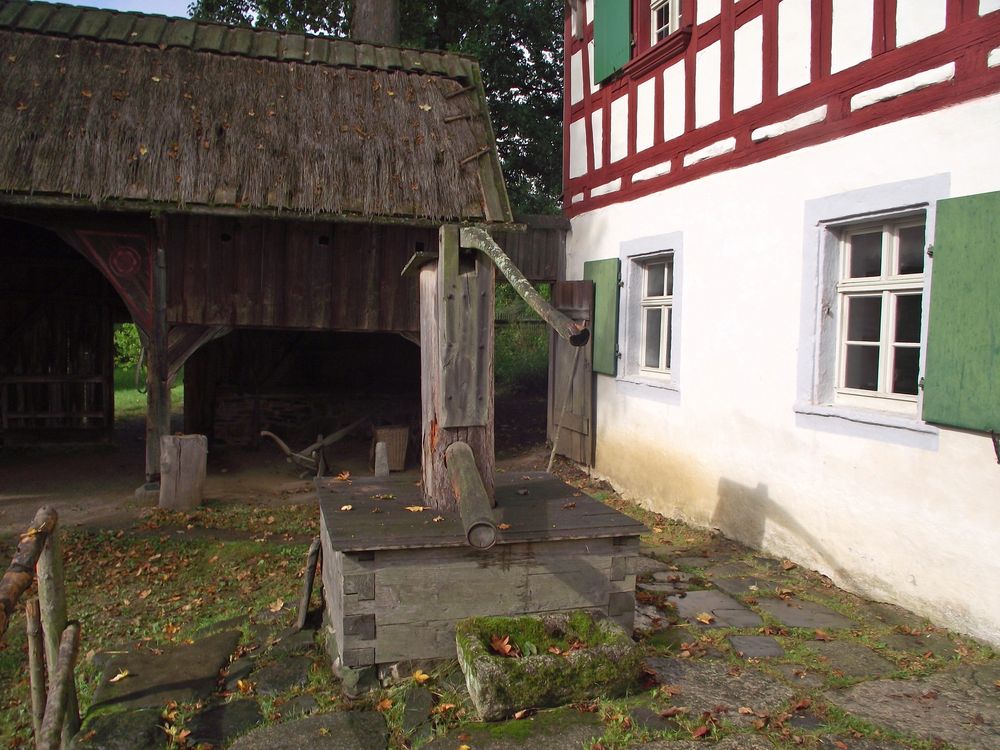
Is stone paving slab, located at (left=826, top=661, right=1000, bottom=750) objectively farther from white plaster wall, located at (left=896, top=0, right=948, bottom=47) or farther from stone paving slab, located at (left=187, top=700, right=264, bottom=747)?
white plaster wall, located at (left=896, top=0, right=948, bottom=47)

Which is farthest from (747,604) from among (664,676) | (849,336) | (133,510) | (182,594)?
(133,510)

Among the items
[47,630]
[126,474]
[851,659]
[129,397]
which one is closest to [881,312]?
[851,659]

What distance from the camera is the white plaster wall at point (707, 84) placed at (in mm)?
7180

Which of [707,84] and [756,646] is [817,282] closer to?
[707,84]

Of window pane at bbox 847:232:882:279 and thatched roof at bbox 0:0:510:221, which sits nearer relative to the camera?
window pane at bbox 847:232:882:279

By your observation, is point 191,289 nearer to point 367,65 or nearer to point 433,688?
point 367,65

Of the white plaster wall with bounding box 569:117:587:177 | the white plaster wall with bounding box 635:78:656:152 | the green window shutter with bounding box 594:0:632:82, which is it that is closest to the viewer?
the white plaster wall with bounding box 635:78:656:152

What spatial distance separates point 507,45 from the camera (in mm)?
17641

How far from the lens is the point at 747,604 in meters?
5.36

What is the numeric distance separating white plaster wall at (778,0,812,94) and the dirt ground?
567 cm

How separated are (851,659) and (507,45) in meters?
15.9

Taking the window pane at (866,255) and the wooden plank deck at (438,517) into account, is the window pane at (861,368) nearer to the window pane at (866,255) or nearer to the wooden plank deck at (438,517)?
the window pane at (866,255)

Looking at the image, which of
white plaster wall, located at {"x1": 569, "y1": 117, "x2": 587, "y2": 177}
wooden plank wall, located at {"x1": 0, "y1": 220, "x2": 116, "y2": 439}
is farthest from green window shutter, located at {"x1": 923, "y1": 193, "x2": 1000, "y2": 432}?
wooden plank wall, located at {"x1": 0, "y1": 220, "x2": 116, "y2": 439}

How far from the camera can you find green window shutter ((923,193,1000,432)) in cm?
446
